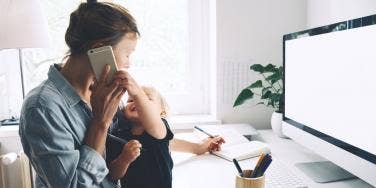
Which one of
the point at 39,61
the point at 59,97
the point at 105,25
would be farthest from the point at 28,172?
the point at 105,25

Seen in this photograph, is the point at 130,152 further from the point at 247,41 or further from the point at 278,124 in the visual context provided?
the point at 247,41

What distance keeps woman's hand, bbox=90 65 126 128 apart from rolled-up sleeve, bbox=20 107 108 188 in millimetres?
82

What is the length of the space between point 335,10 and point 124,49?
3.36 ft

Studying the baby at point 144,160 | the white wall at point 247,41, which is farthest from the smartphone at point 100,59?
the white wall at point 247,41

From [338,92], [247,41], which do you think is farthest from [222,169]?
[247,41]

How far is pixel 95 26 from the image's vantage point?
0.77 meters

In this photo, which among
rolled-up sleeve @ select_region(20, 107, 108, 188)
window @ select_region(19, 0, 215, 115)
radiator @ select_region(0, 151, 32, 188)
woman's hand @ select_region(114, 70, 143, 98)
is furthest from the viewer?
window @ select_region(19, 0, 215, 115)

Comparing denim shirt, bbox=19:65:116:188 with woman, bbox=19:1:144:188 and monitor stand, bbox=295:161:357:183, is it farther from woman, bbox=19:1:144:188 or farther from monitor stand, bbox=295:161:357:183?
monitor stand, bbox=295:161:357:183

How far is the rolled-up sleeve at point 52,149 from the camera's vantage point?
68 centimetres

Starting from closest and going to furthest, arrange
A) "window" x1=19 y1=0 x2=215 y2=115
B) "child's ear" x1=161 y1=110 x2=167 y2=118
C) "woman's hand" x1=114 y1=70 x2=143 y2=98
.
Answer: "woman's hand" x1=114 y1=70 x2=143 y2=98 → "child's ear" x1=161 y1=110 x2=167 y2=118 → "window" x1=19 y1=0 x2=215 y2=115

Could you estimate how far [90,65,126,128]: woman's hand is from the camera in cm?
77

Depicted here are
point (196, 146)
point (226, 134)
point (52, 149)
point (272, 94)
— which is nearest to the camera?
point (52, 149)

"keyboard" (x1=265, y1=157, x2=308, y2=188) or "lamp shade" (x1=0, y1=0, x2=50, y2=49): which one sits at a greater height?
"lamp shade" (x1=0, y1=0, x2=50, y2=49)

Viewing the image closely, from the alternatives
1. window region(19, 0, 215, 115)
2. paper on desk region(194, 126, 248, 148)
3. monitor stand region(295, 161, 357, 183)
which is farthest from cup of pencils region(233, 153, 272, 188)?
window region(19, 0, 215, 115)
